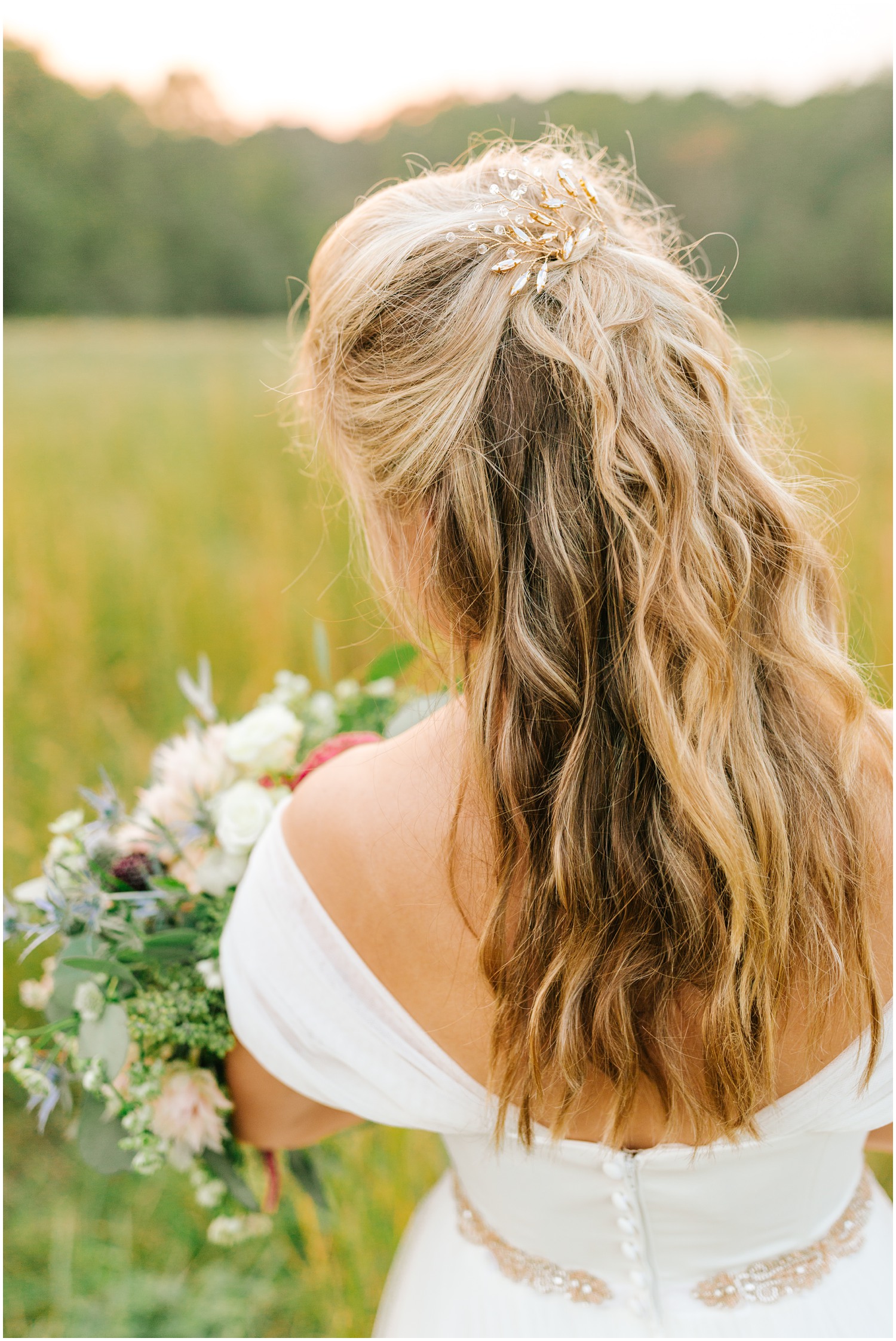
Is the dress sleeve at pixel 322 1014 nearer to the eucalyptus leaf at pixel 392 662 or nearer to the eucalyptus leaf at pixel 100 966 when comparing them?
the eucalyptus leaf at pixel 100 966

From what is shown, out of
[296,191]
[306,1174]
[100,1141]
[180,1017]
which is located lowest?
[306,1174]

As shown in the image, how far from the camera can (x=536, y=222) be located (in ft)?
2.31

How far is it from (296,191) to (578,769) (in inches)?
233

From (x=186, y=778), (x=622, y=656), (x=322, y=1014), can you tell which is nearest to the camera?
(x=622, y=656)

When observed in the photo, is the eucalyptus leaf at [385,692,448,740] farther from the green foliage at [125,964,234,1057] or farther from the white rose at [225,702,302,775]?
the green foliage at [125,964,234,1057]

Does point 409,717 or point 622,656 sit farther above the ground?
point 622,656

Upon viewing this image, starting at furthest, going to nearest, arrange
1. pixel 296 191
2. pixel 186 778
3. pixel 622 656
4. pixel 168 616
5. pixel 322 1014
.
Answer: pixel 296 191 → pixel 168 616 → pixel 186 778 → pixel 322 1014 → pixel 622 656

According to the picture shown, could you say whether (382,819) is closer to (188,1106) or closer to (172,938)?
(172,938)

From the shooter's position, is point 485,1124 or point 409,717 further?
point 409,717

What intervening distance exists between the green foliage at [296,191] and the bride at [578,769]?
3.91m

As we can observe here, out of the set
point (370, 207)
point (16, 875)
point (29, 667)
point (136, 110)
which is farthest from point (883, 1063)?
point (136, 110)

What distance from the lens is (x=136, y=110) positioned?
4.99 metres

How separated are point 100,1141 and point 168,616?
1.62 m

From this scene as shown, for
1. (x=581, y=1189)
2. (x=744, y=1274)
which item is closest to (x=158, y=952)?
(x=581, y=1189)
